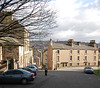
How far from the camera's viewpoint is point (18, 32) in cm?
1438

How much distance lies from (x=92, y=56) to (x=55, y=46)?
662 inches

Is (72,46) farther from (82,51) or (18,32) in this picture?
(18,32)

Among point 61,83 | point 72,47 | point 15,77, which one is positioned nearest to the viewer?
point 15,77

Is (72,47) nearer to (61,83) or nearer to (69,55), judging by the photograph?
(69,55)

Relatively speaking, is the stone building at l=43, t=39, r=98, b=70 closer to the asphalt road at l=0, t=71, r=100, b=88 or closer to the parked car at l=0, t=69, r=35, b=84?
the asphalt road at l=0, t=71, r=100, b=88

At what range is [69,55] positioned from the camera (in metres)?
67.6

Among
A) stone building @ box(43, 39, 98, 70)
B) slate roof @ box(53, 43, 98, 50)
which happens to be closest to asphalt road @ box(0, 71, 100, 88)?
stone building @ box(43, 39, 98, 70)

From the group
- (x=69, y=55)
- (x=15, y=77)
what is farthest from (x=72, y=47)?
(x=15, y=77)

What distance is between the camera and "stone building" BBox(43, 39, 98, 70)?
65.0 m

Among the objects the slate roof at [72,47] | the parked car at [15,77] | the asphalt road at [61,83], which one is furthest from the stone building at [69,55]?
the parked car at [15,77]

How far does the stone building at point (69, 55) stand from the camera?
6500 centimetres

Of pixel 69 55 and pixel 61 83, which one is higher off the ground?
pixel 69 55

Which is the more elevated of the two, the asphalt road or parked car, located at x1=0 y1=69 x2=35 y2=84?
parked car, located at x1=0 y1=69 x2=35 y2=84

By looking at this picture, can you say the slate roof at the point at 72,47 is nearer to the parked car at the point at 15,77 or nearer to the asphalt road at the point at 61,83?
the asphalt road at the point at 61,83
